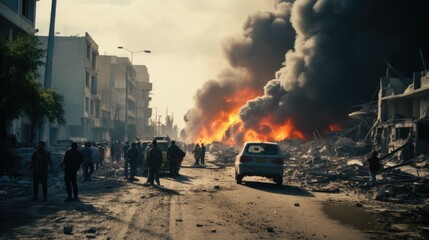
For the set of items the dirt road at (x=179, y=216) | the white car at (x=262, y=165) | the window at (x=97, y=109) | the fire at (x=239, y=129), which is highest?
the window at (x=97, y=109)

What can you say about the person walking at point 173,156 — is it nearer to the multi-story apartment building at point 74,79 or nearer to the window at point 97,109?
the multi-story apartment building at point 74,79

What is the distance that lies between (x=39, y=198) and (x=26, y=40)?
1152 cm

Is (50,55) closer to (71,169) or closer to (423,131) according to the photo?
(71,169)

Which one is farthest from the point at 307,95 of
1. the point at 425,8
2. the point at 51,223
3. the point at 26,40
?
the point at 51,223

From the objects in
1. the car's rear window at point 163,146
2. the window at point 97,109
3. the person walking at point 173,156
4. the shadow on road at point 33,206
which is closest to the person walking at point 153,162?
the shadow on road at point 33,206

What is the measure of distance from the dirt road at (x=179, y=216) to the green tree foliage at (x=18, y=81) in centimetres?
756

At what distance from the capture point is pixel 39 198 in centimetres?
1289

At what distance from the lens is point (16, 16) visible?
96.0 feet

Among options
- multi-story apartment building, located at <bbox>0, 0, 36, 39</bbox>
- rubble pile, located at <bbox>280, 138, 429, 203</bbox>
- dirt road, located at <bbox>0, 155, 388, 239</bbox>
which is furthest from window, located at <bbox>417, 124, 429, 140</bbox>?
multi-story apartment building, located at <bbox>0, 0, 36, 39</bbox>

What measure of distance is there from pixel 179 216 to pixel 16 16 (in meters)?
24.5

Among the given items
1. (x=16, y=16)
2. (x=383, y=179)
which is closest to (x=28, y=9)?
(x=16, y=16)

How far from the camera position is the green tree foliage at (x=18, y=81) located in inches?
806

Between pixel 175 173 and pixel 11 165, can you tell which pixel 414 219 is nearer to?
pixel 175 173

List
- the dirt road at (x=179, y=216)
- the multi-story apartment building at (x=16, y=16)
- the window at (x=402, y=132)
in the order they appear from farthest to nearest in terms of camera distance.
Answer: the window at (x=402, y=132) → the multi-story apartment building at (x=16, y=16) → the dirt road at (x=179, y=216)
